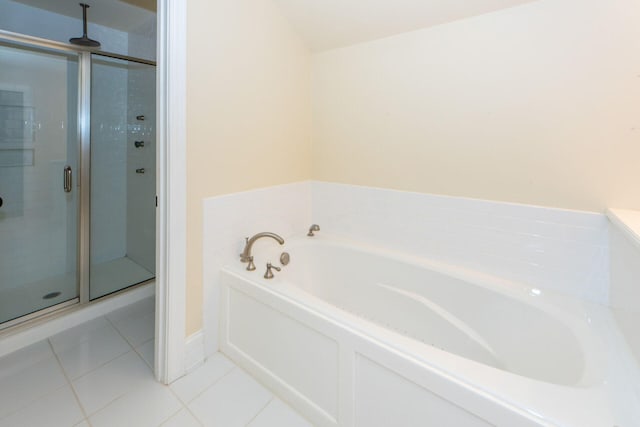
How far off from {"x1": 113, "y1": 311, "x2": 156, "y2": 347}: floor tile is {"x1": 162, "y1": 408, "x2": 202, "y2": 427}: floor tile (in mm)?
684

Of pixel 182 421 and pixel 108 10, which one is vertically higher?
pixel 108 10

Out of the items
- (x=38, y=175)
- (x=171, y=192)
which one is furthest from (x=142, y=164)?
(x=171, y=192)

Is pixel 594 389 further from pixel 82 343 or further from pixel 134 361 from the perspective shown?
pixel 82 343

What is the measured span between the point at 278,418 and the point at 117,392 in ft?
2.58

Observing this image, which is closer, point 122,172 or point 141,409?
point 141,409

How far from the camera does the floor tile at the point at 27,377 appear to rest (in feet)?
4.45

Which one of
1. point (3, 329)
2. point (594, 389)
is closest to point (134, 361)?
point (3, 329)

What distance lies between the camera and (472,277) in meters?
1.60

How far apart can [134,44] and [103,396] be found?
8.93 ft

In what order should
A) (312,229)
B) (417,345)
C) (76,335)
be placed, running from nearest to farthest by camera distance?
(417,345)
(76,335)
(312,229)

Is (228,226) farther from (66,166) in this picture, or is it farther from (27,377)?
(66,166)

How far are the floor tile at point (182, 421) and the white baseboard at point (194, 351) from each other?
27 cm

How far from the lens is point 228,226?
1707mm

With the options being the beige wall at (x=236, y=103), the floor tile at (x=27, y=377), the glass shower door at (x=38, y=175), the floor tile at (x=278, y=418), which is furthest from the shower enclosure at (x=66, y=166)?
the floor tile at (x=278, y=418)
